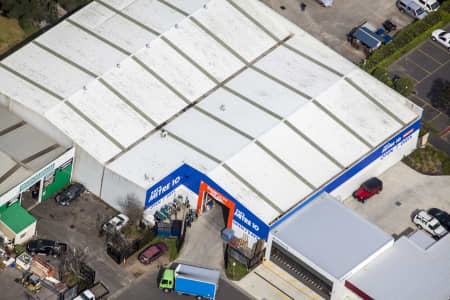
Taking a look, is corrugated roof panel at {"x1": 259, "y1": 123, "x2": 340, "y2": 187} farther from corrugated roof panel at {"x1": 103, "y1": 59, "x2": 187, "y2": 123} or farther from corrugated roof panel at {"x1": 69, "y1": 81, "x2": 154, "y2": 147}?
corrugated roof panel at {"x1": 69, "y1": 81, "x2": 154, "y2": 147}

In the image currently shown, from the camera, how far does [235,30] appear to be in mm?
158000

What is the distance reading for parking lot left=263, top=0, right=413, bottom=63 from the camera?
172 metres

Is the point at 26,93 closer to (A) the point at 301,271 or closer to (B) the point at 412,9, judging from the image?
(A) the point at 301,271

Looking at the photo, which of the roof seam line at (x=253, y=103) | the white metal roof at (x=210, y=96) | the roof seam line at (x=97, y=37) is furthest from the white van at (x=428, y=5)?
the roof seam line at (x=97, y=37)

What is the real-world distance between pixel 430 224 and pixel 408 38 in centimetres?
4061

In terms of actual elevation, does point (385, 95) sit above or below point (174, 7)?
above

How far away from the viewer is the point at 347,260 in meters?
133

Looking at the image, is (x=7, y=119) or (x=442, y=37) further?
(x=442, y=37)

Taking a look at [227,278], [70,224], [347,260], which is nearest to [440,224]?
[347,260]

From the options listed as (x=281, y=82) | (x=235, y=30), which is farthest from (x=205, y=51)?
(x=281, y=82)

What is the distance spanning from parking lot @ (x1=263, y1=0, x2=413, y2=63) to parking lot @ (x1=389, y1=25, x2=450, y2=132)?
21.0ft

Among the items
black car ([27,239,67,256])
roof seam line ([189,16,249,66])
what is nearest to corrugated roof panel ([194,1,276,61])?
roof seam line ([189,16,249,66])

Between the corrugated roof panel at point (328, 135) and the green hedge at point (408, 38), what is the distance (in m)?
22.0

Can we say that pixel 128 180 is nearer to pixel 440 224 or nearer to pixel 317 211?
pixel 317 211
